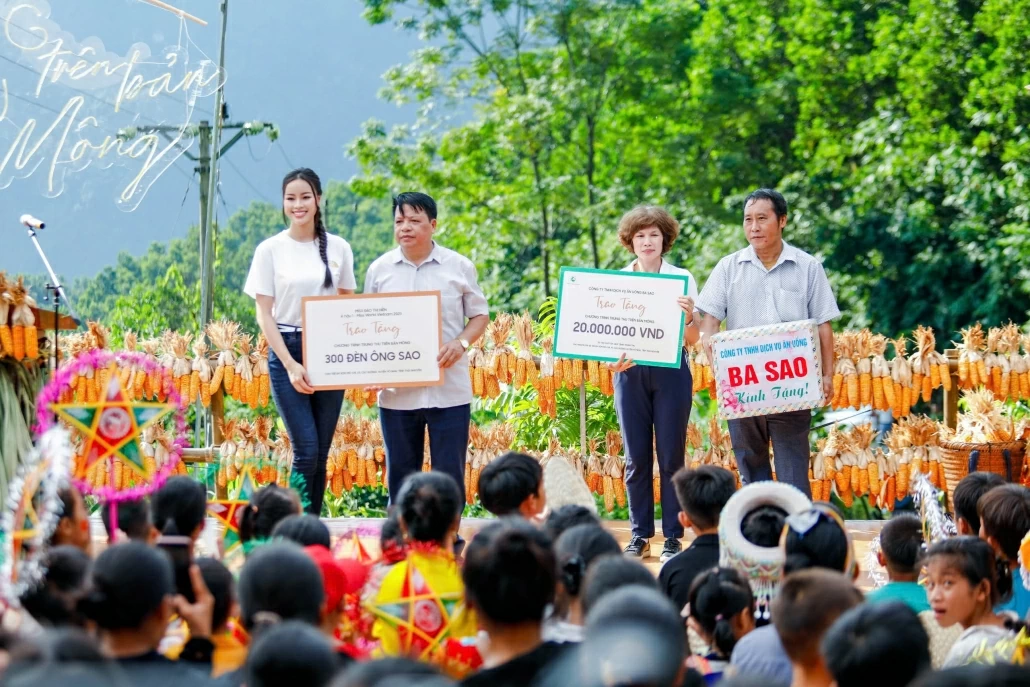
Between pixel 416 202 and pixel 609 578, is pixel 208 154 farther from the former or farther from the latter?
pixel 609 578

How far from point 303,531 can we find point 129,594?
1.01m

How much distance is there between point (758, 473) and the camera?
18.8 ft

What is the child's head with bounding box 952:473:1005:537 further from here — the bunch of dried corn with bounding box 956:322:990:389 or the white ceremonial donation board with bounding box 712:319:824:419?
the bunch of dried corn with bounding box 956:322:990:389

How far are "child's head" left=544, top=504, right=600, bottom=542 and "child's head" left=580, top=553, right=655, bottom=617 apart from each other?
2.28ft

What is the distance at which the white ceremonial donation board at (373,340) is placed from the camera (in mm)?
5438

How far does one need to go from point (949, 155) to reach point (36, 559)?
16.7 metres

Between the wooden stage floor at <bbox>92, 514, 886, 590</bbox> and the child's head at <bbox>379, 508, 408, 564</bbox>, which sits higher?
the child's head at <bbox>379, 508, 408, 564</bbox>

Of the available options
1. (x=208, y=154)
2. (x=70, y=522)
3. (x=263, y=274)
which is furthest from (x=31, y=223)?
(x=208, y=154)

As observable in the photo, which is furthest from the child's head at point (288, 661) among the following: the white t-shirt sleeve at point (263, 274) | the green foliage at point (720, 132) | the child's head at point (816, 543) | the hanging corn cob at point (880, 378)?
the green foliage at point (720, 132)

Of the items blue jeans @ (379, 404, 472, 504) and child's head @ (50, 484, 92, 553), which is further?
blue jeans @ (379, 404, 472, 504)

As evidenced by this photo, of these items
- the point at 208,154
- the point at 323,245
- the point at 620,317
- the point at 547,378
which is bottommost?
the point at 547,378

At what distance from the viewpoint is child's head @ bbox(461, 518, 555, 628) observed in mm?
2619

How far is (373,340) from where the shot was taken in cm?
550

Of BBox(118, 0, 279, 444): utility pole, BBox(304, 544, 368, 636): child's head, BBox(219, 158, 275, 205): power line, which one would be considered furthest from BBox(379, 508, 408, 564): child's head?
BBox(219, 158, 275, 205): power line
